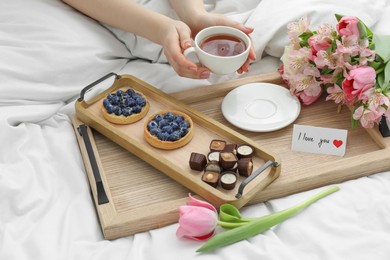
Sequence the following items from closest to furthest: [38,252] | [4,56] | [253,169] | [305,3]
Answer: [38,252]
[253,169]
[4,56]
[305,3]

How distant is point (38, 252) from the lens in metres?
0.93

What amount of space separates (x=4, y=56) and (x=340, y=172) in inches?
30.6

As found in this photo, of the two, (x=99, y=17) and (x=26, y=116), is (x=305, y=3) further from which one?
(x=26, y=116)

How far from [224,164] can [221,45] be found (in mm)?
296

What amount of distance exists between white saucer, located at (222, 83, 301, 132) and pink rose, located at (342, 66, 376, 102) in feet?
Result: 0.48

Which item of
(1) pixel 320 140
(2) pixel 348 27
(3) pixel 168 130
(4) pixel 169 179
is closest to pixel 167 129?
(3) pixel 168 130

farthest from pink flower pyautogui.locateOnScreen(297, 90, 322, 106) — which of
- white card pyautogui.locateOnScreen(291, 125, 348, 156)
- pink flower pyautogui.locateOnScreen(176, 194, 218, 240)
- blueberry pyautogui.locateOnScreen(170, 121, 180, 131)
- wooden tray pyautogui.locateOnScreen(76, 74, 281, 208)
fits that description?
pink flower pyautogui.locateOnScreen(176, 194, 218, 240)

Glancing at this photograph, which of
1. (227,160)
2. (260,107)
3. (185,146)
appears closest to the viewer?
(227,160)

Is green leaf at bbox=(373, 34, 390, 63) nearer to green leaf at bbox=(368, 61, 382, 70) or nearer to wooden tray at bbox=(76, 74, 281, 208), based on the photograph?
green leaf at bbox=(368, 61, 382, 70)

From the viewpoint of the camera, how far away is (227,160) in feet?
3.40

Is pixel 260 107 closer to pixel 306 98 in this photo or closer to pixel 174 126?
pixel 306 98

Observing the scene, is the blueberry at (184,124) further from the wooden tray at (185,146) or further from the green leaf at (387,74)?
the green leaf at (387,74)

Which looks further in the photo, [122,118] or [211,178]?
[122,118]

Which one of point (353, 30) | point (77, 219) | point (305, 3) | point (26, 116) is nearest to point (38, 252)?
point (77, 219)
